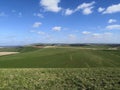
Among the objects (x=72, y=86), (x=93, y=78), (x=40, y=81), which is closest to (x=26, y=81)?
(x=40, y=81)

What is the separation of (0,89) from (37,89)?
3.37m

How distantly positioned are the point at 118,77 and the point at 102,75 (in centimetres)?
189

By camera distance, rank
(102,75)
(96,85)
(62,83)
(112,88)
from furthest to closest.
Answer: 1. (102,75)
2. (62,83)
3. (96,85)
4. (112,88)

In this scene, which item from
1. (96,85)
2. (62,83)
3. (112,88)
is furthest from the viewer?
(62,83)

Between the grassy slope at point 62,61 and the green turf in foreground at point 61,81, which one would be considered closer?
the green turf in foreground at point 61,81

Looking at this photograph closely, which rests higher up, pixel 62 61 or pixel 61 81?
pixel 61 81

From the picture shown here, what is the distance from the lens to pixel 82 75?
2114 cm

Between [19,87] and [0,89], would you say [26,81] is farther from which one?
[0,89]

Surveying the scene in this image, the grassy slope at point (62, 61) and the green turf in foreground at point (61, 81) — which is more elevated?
the green turf in foreground at point (61, 81)

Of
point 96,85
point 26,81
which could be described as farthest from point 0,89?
point 96,85

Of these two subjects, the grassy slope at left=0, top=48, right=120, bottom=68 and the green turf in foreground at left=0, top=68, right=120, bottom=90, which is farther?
the grassy slope at left=0, top=48, right=120, bottom=68

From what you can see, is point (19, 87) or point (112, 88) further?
point (19, 87)

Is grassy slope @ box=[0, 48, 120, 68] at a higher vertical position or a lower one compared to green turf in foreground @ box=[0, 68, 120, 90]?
lower

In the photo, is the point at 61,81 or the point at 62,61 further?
the point at 62,61
